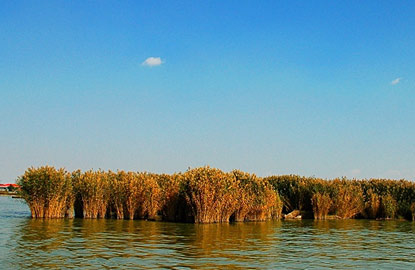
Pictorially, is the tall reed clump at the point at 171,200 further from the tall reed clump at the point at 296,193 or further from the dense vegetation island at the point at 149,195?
the tall reed clump at the point at 296,193

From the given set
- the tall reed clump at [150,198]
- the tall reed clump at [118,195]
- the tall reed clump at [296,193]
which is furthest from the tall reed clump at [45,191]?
the tall reed clump at [296,193]

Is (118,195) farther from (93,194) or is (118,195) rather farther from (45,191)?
(45,191)

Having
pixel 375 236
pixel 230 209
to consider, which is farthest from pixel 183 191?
pixel 375 236

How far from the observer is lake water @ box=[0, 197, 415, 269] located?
559 inches

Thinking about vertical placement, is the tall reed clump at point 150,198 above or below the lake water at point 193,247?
Answer: above

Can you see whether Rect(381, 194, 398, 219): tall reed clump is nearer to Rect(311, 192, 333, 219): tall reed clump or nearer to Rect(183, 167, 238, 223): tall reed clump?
Rect(311, 192, 333, 219): tall reed clump

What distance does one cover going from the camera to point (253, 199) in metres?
31.2

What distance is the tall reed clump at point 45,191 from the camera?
94.4ft

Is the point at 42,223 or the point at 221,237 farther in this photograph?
the point at 42,223

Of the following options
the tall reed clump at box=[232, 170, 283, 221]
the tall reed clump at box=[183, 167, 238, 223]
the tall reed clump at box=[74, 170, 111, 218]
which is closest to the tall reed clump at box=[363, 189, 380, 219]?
the tall reed clump at box=[232, 170, 283, 221]

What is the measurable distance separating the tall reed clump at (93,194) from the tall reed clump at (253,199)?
883 cm

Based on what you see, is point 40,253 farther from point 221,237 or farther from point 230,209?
point 230,209

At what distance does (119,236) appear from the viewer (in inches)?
802

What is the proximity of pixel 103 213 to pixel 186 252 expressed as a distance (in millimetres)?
15335
